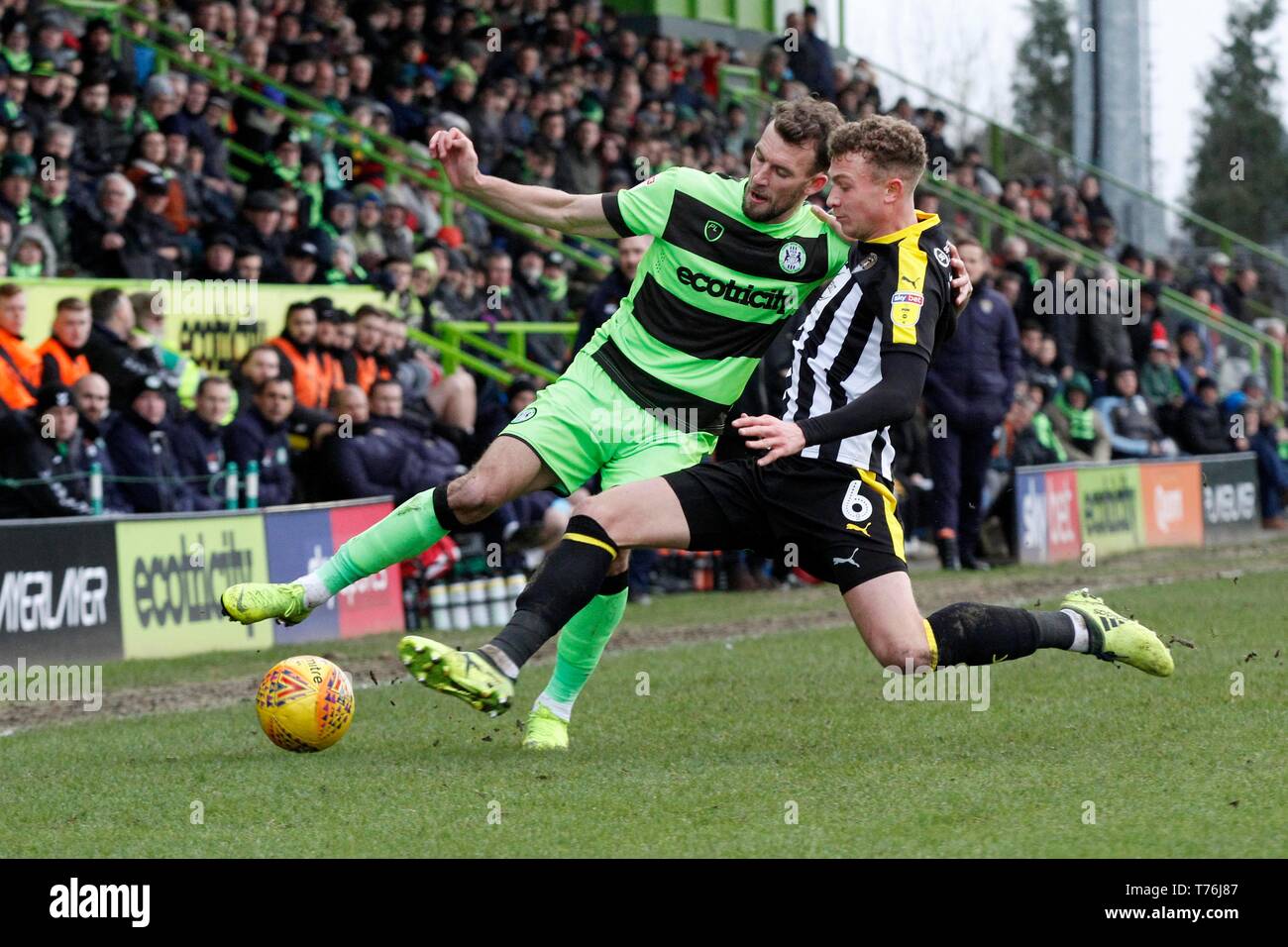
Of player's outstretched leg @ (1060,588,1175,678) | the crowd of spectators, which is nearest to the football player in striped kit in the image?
player's outstretched leg @ (1060,588,1175,678)

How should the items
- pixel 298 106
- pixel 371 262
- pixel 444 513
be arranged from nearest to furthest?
pixel 444 513 → pixel 371 262 → pixel 298 106

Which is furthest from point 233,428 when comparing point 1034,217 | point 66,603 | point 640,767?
point 1034,217

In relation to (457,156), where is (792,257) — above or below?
below

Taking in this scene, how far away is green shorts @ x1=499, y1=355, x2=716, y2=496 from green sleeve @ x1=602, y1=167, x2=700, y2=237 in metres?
0.57

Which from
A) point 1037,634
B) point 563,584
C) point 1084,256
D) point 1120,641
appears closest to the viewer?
point 563,584

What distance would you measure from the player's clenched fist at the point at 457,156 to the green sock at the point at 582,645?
5.58ft

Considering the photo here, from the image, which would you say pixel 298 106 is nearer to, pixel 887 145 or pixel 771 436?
pixel 887 145

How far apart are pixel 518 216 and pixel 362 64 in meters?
11.8

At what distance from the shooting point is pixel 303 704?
278 inches

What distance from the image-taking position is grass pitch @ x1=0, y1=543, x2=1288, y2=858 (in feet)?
18.0

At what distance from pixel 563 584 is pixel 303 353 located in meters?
7.46

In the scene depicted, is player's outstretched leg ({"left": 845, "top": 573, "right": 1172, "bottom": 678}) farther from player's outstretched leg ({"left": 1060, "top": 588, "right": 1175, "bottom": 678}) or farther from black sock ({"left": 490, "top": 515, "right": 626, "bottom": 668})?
black sock ({"left": 490, "top": 515, "right": 626, "bottom": 668})

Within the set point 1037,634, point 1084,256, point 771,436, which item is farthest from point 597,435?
point 1084,256
